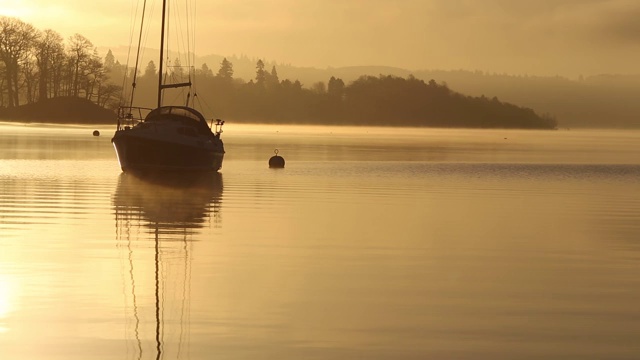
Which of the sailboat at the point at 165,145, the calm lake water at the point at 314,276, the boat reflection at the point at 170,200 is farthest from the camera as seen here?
the sailboat at the point at 165,145

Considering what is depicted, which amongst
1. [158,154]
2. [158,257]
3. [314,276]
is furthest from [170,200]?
[314,276]

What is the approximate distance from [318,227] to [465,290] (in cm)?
1261

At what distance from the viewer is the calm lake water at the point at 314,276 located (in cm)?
1672

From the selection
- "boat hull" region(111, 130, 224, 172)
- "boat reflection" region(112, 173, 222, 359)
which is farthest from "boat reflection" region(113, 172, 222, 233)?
"boat hull" region(111, 130, 224, 172)

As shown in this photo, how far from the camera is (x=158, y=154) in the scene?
205 feet

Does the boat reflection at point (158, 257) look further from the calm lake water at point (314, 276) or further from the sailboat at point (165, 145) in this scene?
the sailboat at point (165, 145)

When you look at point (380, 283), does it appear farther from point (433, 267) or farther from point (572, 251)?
point (572, 251)

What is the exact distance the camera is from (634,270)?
25.6m

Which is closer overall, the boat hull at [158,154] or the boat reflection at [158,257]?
the boat reflection at [158,257]

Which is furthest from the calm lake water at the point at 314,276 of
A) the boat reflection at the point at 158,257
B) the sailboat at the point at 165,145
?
the sailboat at the point at 165,145

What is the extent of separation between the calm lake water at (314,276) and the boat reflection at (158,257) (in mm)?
53

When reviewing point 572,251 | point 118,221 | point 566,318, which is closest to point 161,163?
point 118,221

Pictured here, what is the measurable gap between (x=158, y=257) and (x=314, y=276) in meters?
4.21

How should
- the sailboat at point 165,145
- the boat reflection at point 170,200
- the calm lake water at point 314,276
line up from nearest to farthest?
the calm lake water at point 314,276 < the boat reflection at point 170,200 < the sailboat at point 165,145
